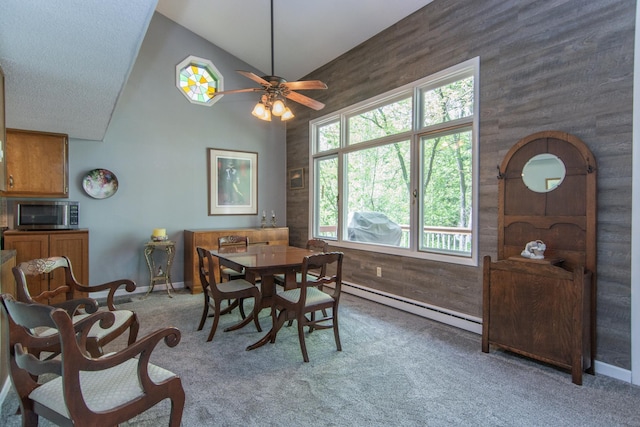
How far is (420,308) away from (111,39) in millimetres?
3719

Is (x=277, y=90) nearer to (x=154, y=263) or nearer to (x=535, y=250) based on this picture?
(x=535, y=250)

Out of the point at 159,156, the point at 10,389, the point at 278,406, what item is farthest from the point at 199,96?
the point at 278,406

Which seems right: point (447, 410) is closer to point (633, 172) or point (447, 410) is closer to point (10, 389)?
point (633, 172)

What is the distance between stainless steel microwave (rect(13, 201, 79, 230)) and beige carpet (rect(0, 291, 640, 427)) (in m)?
2.31

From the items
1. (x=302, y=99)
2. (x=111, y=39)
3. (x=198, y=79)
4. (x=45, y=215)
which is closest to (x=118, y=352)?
(x=111, y=39)

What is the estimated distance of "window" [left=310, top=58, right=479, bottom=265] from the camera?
3.50 m

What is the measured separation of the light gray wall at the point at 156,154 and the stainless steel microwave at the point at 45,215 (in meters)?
0.37

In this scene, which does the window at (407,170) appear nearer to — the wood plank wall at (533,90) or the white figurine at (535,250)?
the wood plank wall at (533,90)

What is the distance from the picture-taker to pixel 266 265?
110 inches

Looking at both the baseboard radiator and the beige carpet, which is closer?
the beige carpet

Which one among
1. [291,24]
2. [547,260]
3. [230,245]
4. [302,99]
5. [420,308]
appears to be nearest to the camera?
[547,260]

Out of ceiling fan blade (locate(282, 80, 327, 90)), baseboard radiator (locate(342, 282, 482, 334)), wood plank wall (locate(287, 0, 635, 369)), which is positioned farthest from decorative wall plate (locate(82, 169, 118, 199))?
wood plank wall (locate(287, 0, 635, 369))

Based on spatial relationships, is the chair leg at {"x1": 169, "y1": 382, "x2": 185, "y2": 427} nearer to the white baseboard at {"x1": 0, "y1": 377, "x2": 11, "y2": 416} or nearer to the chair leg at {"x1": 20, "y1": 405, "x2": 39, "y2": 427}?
the chair leg at {"x1": 20, "y1": 405, "x2": 39, "y2": 427}

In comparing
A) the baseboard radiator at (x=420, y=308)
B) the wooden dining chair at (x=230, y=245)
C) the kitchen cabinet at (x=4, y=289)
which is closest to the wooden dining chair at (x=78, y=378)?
the kitchen cabinet at (x=4, y=289)
